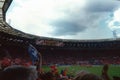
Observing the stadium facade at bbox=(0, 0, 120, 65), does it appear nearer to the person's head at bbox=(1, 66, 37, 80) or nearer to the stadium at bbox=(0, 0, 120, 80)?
the stadium at bbox=(0, 0, 120, 80)

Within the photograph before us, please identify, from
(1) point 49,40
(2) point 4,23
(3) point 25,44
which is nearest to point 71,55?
(1) point 49,40

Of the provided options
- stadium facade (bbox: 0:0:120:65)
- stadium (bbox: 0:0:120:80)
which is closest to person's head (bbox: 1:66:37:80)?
stadium facade (bbox: 0:0:120:65)

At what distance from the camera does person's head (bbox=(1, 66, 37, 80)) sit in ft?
6.45

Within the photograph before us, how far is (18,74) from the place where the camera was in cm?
197

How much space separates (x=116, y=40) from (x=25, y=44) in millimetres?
16066

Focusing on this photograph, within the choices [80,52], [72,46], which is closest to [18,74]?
[80,52]

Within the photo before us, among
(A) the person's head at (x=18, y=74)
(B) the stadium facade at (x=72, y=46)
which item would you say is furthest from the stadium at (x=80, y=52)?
(A) the person's head at (x=18, y=74)

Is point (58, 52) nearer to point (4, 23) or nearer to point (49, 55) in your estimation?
point (49, 55)

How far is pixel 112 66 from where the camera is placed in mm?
35406

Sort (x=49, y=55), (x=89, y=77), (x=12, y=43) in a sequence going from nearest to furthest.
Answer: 1. (x=89, y=77)
2. (x=12, y=43)
3. (x=49, y=55)

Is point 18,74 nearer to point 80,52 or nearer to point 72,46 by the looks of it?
point 80,52

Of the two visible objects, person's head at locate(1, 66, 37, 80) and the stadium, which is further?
the stadium

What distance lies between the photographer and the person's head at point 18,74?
6.45ft

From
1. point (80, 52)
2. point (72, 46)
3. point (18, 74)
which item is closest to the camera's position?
point (18, 74)
